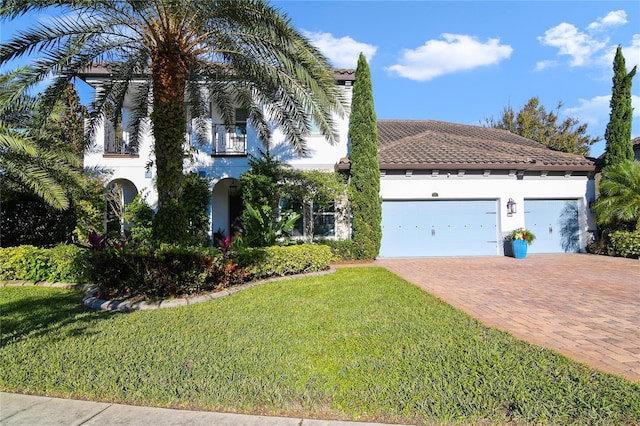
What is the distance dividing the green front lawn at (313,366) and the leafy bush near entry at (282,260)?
256 cm

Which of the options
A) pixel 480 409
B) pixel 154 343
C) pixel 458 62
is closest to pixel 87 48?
pixel 154 343

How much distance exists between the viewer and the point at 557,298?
23.2 ft

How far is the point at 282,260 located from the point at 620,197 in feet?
44.8

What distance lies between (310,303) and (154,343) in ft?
9.62

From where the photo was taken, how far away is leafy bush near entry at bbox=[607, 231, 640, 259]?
13.2 m

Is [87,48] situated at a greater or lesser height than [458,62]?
lesser

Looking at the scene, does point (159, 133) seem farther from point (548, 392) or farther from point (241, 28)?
point (548, 392)

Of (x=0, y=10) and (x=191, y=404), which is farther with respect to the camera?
(x=0, y=10)

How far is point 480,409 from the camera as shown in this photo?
297 centimetres

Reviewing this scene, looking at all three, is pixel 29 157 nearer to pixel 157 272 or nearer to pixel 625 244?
pixel 157 272

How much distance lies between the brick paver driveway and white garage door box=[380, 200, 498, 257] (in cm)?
175

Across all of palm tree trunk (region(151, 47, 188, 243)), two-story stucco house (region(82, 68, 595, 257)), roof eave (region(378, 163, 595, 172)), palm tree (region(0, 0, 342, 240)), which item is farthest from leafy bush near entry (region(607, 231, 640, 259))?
palm tree trunk (region(151, 47, 188, 243))

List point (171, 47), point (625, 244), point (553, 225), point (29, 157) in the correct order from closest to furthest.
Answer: point (171, 47)
point (29, 157)
point (625, 244)
point (553, 225)

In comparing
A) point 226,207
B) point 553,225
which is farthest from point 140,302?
point 553,225
